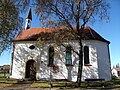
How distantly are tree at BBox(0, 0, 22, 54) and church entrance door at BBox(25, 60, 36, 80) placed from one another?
5005 millimetres

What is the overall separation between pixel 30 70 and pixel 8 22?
350 inches

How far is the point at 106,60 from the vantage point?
25625mm

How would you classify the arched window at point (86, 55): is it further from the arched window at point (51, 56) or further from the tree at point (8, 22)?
the tree at point (8, 22)

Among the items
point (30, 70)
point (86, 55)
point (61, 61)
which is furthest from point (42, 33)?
point (86, 55)

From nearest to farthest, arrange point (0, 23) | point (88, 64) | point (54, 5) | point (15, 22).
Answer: point (54, 5) → point (0, 23) → point (15, 22) → point (88, 64)

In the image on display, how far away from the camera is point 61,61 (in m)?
25.2

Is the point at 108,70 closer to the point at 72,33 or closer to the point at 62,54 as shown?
the point at 62,54

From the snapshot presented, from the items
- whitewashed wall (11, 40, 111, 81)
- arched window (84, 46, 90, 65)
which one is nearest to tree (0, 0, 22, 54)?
whitewashed wall (11, 40, 111, 81)

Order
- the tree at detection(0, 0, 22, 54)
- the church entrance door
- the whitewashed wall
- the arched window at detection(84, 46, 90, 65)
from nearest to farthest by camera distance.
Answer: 1. the tree at detection(0, 0, 22, 54)
2. the whitewashed wall
3. the arched window at detection(84, 46, 90, 65)
4. the church entrance door

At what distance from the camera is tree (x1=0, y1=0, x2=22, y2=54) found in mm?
20891

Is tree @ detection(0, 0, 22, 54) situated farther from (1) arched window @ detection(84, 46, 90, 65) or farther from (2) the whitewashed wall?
(1) arched window @ detection(84, 46, 90, 65)

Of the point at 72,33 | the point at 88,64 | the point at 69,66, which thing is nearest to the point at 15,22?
the point at 72,33

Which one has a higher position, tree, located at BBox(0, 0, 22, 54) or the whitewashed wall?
tree, located at BBox(0, 0, 22, 54)

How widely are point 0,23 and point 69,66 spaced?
11865 mm
